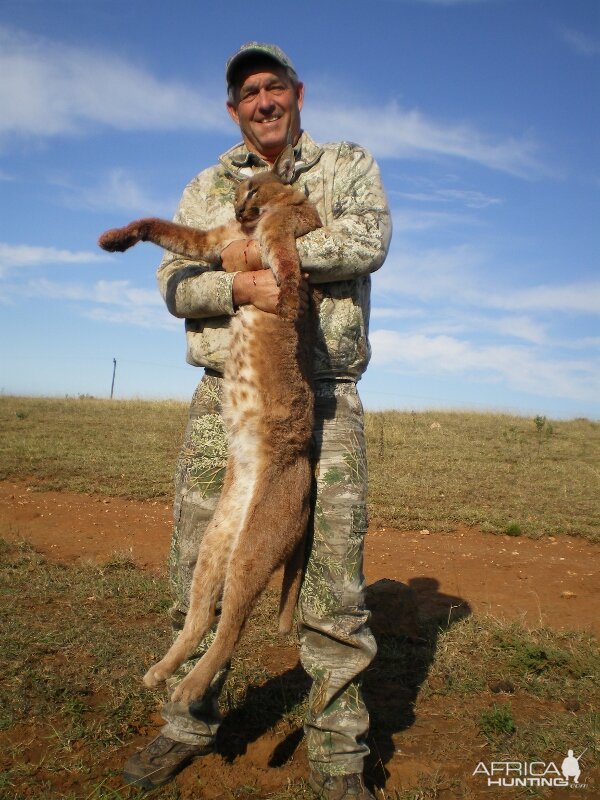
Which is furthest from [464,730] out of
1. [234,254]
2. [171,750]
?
[234,254]

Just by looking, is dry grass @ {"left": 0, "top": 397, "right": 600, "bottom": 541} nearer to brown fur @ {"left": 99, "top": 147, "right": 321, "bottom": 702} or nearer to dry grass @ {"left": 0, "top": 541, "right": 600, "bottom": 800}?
dry grass @ {"left": 0, "top": 541, "right": 600, "bottom": 800}

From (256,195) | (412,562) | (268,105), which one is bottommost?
(412,562)

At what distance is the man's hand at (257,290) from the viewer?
11.5 ft

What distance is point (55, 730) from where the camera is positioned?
12.4 ft

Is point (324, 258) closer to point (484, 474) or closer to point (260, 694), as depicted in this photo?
point (260, 694)

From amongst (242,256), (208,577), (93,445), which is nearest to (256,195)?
(242,256)

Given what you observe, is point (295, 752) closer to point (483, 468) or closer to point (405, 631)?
point (405, 631)

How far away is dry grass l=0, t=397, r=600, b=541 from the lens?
9.69 metres

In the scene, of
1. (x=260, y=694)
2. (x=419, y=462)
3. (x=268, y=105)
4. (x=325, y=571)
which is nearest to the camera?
(x=325, y=571)

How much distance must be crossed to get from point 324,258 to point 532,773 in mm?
2938

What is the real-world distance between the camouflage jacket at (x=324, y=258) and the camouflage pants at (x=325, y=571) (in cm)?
25

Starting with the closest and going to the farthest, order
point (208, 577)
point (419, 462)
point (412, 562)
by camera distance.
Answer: point (208, 577), point (412, 562), point (419, 462)

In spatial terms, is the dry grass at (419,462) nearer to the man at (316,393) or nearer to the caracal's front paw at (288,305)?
the man at (316,393)

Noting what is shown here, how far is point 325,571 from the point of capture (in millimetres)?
3572
